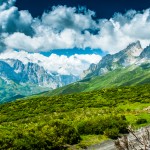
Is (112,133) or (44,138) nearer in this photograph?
(44,138)

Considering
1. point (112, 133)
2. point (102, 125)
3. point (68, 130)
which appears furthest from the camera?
point (102, 125)

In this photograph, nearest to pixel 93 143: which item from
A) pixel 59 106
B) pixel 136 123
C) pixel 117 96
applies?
pixel 136 123

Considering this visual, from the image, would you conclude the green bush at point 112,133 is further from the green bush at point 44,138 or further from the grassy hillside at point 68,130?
the green bush at point 44,138

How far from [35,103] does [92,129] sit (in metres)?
65.4

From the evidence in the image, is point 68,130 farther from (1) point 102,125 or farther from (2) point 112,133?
(1) point 102,125

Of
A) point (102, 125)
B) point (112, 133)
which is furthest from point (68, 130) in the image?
point (102, 125)

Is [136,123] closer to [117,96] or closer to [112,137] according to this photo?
[112,137]

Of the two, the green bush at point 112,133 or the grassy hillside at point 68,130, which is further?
the green bush at point 112,133

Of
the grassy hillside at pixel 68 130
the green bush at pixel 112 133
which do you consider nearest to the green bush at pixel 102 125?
the grassy hillside at pixel 68 130

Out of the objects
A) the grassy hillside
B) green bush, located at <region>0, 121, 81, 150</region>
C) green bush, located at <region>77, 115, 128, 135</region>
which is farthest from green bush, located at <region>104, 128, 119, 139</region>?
green bush, located at <region>0, 121, 81, 150</region>

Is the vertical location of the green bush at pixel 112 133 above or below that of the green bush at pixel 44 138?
below

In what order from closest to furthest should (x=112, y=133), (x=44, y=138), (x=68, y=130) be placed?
1. (x=44, y=138)
2. (x=68, y=130)
3. (x=112, y=133)

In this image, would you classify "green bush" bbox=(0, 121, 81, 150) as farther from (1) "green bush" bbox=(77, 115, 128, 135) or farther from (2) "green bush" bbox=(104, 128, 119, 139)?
(1) "green bush" bbox=(77, 115, 128, 135)

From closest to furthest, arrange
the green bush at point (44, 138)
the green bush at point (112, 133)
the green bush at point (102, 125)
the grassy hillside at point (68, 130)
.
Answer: the green bush at point (44, 138), the grassy hillside at point (68, 130), the green bush at point (112, 133), the green bush at point (102, 125)
